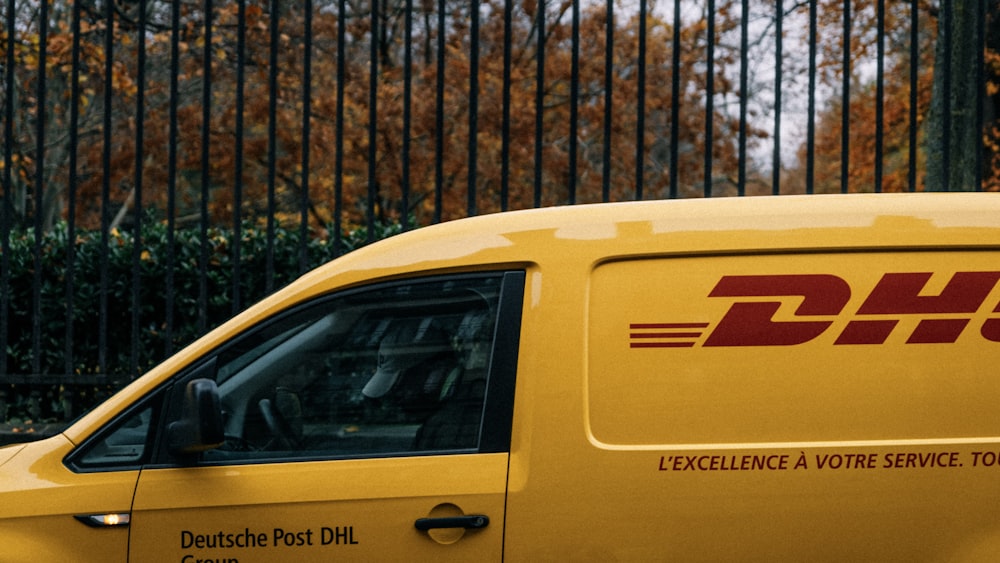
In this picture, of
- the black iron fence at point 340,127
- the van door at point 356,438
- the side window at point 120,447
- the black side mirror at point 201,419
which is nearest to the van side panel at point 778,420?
the van door at point 356,438

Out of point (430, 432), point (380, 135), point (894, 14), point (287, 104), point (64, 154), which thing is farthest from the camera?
point (64, 154)

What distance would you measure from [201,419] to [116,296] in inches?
176

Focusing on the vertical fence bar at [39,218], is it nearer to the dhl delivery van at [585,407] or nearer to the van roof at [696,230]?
the dhl delivery van at [585,407]

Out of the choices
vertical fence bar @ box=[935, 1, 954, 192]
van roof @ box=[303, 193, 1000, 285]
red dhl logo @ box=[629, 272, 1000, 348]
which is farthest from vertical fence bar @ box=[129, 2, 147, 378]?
vertical fence bar @ box=[935, 1, 954, 192]

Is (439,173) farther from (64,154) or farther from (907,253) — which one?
(64,154)

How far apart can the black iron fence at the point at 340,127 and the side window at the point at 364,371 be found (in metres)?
2.44

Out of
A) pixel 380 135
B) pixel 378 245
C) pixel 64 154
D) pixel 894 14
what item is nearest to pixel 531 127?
pixel 380 135

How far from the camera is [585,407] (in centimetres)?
276

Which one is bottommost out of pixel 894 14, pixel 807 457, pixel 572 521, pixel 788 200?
pixel 572 521

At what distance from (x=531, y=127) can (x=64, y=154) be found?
9.20 metres

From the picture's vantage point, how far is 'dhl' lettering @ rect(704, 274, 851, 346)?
8.96 ft

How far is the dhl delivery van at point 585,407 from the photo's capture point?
2676mm

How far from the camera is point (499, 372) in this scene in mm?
2846

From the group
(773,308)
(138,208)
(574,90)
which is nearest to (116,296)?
(138,208)
